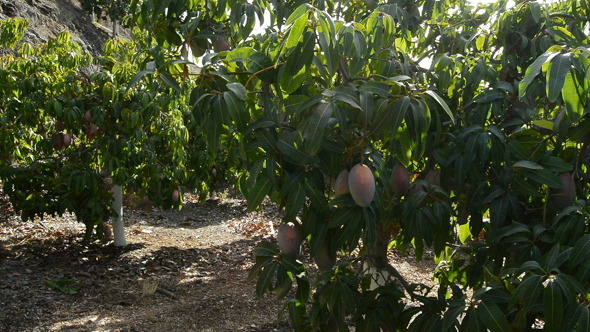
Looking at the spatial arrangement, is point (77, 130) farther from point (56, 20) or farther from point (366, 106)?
point (56, 20)

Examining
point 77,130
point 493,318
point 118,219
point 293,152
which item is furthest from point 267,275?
point 118,219

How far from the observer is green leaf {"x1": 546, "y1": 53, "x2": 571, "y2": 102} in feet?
3.63

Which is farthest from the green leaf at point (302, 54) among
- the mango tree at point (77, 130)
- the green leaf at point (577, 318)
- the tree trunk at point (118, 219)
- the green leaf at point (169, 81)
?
the tree trunk at point (118, 219)

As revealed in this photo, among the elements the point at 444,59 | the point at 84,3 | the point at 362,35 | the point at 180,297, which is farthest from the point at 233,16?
the point at 84,3

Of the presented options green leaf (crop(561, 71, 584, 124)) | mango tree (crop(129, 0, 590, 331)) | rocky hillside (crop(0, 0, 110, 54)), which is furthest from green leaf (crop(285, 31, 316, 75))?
rocky hillside (crop(0, 0, 110, 54))

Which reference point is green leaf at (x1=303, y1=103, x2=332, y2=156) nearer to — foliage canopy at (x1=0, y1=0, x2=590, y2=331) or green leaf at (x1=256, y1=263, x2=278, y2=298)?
foliage canopy at (x1=0, y1=0, x2=590, y2=331)

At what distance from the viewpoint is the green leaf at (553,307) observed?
117cm

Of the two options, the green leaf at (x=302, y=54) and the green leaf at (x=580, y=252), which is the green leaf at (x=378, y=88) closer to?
the green leaf at (x=302, y=54)

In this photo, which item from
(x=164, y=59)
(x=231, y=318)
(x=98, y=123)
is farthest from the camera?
(x=98, y=123)

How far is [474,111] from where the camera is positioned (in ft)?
6.15

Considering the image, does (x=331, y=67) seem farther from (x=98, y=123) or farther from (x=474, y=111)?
(x=98, y=123)

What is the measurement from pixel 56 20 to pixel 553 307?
14.6 metres

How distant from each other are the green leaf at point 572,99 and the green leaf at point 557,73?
81 millimetres

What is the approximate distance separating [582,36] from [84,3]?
1531cm
